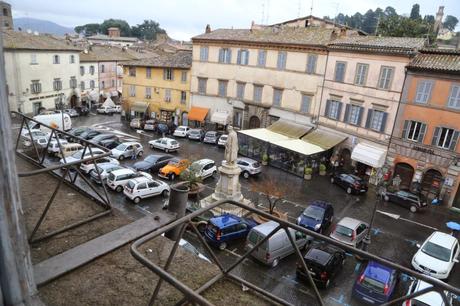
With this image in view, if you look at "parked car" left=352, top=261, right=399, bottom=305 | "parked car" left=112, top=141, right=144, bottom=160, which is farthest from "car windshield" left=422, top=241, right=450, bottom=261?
"parked car" left=112, top=141, right=144, bottom=160

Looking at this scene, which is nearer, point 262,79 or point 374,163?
point 374,163

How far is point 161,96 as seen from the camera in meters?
41.0

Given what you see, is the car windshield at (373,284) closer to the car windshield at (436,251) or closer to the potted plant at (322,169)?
the car windshield at (436,251)

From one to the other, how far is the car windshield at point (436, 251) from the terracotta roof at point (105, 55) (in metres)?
46.8

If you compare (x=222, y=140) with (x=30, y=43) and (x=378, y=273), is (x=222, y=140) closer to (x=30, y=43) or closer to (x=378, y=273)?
(x=378, y=273)

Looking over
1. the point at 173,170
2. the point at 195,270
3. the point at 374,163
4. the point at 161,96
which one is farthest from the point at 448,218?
the point at 161,96

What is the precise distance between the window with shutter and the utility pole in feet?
87.1

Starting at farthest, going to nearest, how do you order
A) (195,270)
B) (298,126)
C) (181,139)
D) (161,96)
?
(161,96) < (181,139) < (298,126) < (195,270)

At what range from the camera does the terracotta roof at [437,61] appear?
22484 millimetres

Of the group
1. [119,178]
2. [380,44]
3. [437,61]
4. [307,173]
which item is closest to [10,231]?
[119,178]

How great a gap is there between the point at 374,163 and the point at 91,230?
24.0m

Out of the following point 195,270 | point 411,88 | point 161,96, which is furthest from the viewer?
point 161,96

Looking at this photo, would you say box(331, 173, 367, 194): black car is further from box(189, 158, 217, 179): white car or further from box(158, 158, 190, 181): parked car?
box(158, 158, 190, 181): parked car

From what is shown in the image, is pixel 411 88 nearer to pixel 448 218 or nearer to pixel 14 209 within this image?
pixel 448 218
